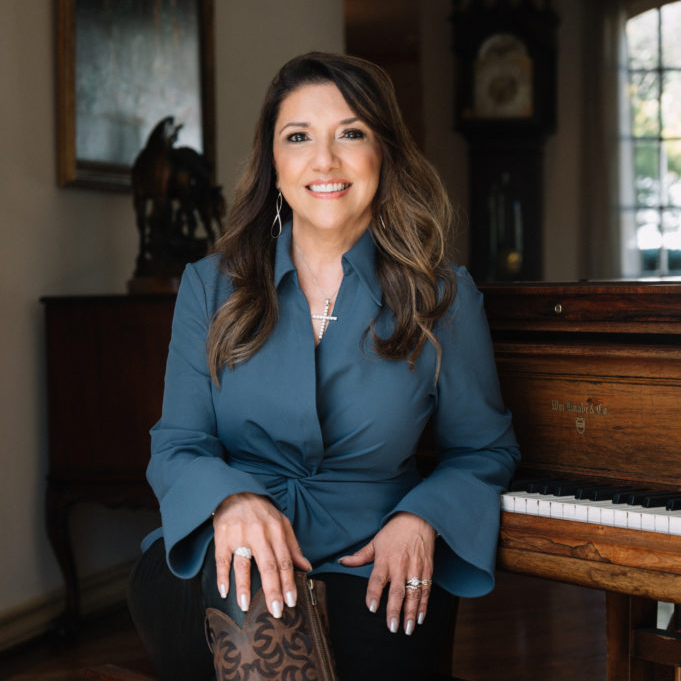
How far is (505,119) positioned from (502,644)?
15.2ft

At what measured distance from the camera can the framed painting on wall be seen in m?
3.28

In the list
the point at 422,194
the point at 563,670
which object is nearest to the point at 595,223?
the point at 563,670

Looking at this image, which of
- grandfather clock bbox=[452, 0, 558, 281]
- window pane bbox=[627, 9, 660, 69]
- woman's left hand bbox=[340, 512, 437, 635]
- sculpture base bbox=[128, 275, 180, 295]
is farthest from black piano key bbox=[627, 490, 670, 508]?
window pane bbox=[627, 9, 660, 69]

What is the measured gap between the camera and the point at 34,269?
3.20 metres

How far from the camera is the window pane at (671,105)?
7051 millimetres

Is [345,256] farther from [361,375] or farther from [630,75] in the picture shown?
[630,75]

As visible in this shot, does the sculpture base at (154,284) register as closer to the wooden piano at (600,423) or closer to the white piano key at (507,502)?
the wooden piano at (600,423)

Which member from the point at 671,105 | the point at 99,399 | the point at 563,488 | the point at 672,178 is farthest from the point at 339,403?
the point at 671,105

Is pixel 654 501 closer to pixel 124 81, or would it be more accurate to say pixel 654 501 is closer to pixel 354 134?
pixel 354 134

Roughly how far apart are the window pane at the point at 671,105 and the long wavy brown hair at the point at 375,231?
5.71 metres

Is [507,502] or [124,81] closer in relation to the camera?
[507,502]

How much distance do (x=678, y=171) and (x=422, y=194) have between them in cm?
576

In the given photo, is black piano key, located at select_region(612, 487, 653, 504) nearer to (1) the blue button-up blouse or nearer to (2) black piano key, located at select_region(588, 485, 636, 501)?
(2) black piano key, located at select_region(588, 485, 636, 501)

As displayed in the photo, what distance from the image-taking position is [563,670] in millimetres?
2980
